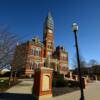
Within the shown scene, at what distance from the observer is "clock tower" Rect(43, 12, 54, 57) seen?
54931 mm

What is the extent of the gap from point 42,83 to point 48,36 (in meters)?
42.6

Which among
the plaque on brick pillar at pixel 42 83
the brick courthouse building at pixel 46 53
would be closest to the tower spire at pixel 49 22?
the brick courthouse building at pixel 46 53

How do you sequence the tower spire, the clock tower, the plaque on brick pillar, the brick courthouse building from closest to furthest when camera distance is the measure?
the plaque on brick pillar < the brick courthouse building < the clock tower < the tower spire

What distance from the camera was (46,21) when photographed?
59469 mm

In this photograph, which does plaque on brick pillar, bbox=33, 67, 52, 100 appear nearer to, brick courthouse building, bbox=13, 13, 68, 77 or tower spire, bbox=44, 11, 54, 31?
brick courthouse building, bbox=13, 13, 68, 77

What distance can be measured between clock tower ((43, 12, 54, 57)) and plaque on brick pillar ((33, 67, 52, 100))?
3793 centimetres

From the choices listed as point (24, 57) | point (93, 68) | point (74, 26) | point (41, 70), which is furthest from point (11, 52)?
point (93, 68)

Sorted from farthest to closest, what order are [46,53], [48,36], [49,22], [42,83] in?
1. [49,22]
2. [48,36]
3. [46,53]
4. [42,83]

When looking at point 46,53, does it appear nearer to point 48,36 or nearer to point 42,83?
point 48,36

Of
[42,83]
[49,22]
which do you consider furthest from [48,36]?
[42,83]

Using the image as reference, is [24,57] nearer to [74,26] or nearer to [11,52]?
[11,52]

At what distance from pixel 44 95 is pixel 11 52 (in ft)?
29.6

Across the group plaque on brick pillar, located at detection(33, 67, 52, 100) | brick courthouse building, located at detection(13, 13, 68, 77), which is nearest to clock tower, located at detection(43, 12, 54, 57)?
brick courthouse building, located at detection(13, 13, 68, 77)

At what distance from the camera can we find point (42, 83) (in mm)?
14938
